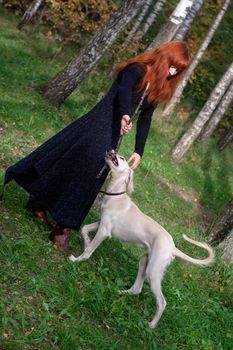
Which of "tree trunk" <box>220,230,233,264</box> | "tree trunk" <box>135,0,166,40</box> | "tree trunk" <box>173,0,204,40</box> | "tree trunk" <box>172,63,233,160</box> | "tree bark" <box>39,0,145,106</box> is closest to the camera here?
"tree trunk" <box>220,230,233,264</box>

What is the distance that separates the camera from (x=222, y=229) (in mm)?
9062

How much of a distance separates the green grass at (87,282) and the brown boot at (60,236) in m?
0.09

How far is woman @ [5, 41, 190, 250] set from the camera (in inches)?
201

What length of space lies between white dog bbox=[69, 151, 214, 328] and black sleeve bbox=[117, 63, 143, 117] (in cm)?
49

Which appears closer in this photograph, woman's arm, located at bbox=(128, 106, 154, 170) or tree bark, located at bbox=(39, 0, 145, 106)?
woman's arm, located at bbox=(128, 106, 154, 170)

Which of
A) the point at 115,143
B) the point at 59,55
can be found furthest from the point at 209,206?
the point at 115,143

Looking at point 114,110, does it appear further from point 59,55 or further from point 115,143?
point 59,55

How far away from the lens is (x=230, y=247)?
8.12 meters

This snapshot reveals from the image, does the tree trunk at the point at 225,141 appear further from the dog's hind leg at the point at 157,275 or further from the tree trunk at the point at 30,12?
the dog's hind leg at the point at 157,275

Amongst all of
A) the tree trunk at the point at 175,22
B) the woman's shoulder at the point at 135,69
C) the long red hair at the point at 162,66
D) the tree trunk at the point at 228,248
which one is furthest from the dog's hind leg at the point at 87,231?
the tree trunk at the point at 175,22

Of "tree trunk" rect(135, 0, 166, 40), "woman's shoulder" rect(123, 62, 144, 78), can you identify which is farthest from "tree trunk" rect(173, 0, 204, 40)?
"woman's shoulder" rect(123, 62, 144, 78)

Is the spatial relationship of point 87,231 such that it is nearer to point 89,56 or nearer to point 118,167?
point 118,167

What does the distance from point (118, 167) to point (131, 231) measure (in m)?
0.65

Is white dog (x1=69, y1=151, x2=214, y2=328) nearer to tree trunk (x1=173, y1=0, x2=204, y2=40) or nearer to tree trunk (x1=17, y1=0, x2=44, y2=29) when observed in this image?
tree trunk (x1=173, y1=0, x2=204, y2=40)
